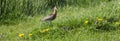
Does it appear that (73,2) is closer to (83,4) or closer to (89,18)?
(83,4)

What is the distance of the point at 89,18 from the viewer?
27.3 feet

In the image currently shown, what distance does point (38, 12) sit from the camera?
1035 centimetres

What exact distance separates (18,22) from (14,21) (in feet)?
0.44

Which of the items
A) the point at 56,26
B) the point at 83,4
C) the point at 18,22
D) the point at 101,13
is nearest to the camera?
the point at 56,26

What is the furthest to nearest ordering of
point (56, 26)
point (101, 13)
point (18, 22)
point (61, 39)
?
point (18, 22), point (101, 13), point (56, 26), point (61, 39)

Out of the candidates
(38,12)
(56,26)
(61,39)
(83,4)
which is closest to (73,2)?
(83,4)

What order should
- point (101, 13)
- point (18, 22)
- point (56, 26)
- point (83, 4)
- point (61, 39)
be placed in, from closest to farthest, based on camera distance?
point (61, 39) < point (56, 26) < point (101, 13) < point (18, 22) < point (83, 4)

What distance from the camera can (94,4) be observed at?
1038 cm

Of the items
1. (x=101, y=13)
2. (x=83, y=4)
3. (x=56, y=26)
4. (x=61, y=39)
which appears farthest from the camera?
(x=83, y=4)

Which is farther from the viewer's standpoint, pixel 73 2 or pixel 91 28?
pixel 73 2

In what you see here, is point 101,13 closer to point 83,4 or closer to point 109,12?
point 109,12

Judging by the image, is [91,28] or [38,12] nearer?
[91,28]

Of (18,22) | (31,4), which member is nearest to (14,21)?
(18,22)

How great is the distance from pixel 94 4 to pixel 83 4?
0.41 metres
